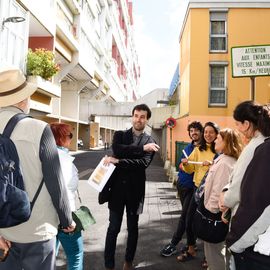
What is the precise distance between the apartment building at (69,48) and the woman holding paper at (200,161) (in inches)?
339

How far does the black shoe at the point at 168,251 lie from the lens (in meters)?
4.28

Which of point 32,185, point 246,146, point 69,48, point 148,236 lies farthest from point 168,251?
point 69,48

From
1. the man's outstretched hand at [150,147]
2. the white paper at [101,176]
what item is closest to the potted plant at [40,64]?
the white paper at [101,176]

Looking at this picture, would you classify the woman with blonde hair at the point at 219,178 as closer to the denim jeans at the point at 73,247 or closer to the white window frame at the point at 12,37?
the denim jeans at the point at 73,247

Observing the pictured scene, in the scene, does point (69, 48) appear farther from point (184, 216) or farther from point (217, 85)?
point (184, 216)

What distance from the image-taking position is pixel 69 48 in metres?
20.2

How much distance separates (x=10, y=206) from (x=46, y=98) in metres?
15.1

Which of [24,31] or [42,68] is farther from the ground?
[24,31]

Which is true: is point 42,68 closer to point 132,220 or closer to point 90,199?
point 90,199

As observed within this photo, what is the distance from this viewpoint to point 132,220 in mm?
3670

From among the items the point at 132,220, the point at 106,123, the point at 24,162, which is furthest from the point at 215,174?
the point at 106,123

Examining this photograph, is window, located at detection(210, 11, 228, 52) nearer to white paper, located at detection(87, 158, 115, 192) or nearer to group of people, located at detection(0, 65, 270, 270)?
white paper, located at detection(87, 158, 115, 192)

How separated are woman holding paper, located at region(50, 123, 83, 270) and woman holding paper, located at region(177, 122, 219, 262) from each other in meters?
1.64

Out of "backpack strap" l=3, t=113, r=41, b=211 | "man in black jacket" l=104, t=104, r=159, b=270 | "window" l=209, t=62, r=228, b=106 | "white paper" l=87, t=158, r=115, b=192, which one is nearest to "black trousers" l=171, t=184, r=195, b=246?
"man in black jacket" l=104, t=104, r=159, b=270
